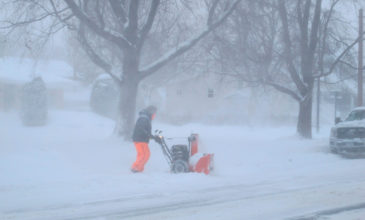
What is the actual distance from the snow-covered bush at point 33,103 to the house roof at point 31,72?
28.3 inches

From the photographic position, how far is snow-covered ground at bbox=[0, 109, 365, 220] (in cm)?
754

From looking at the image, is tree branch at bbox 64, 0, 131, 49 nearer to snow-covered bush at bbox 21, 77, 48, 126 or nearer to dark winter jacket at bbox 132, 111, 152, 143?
dark winter jacket at bbox 132, 111, 152, 143

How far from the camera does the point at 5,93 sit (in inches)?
Answer: 1190

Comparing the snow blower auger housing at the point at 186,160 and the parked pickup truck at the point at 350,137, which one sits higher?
the parked pickup truck at the point at 350,137

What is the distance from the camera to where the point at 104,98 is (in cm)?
3441

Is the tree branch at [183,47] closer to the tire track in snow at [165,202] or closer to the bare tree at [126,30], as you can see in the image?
the bare tree at [126,30]

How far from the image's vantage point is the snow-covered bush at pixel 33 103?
2778 centimetres

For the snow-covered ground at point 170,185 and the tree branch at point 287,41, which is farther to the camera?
the tree branch at point 287,41

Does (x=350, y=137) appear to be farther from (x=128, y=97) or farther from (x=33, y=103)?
(x=33, y=103)

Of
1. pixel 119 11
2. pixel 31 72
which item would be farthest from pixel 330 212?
pixel 31 72

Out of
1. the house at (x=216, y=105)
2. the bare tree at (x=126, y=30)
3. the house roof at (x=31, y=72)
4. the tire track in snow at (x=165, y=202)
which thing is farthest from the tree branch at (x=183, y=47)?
the house at (x=216, y=105)

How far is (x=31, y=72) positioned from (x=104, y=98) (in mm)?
10691

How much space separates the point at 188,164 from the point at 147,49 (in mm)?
10662

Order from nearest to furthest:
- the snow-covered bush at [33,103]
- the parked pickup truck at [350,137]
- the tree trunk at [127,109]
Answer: the parked pickup truck at [350,137], the tree trunk at [127,109], the snow-covered bush at [33,103]
